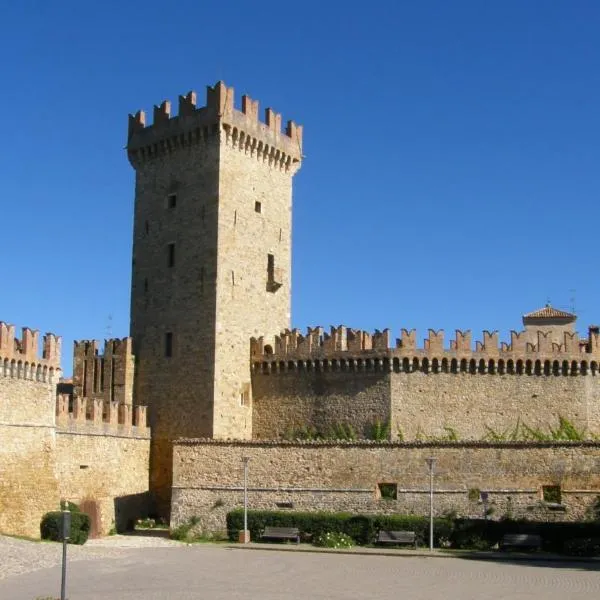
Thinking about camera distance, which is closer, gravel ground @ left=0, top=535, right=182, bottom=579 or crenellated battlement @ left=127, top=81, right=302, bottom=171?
gravel ground @ left=0, top=535, right=182, bottom=579

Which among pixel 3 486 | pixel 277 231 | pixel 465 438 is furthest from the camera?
pixel 277 231

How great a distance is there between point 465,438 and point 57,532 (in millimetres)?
14053

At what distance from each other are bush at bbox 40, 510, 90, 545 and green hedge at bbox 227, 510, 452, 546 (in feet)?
14.6

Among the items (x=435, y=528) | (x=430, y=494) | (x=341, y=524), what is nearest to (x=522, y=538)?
(x=435, y=528)

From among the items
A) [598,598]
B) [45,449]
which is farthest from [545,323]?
[598,598]

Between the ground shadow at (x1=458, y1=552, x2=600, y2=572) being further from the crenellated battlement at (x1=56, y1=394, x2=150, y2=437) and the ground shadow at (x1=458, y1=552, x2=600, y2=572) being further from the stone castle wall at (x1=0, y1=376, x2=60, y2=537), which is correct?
the crenellated battlement at (x1=56, y1=394, x2=150, y2=437)

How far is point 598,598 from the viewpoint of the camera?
18516 millimetres

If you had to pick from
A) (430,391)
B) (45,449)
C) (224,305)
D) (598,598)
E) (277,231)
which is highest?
(277,231)

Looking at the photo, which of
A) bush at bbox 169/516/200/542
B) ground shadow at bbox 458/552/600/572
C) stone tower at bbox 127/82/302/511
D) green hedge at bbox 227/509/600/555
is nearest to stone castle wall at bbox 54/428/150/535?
stone tower at bbox 127/82/302/511

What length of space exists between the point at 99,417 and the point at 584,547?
1560 centimetres

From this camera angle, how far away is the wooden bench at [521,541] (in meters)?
27.2

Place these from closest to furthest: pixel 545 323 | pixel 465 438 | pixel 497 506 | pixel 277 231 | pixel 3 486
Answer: pixel 3 486 < pixel 497 506 < pixel 465 438 < pixel 277 231 < pixel 545 323

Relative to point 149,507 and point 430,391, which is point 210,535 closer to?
point 149,507

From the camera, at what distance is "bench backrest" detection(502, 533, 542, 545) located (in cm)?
2722
